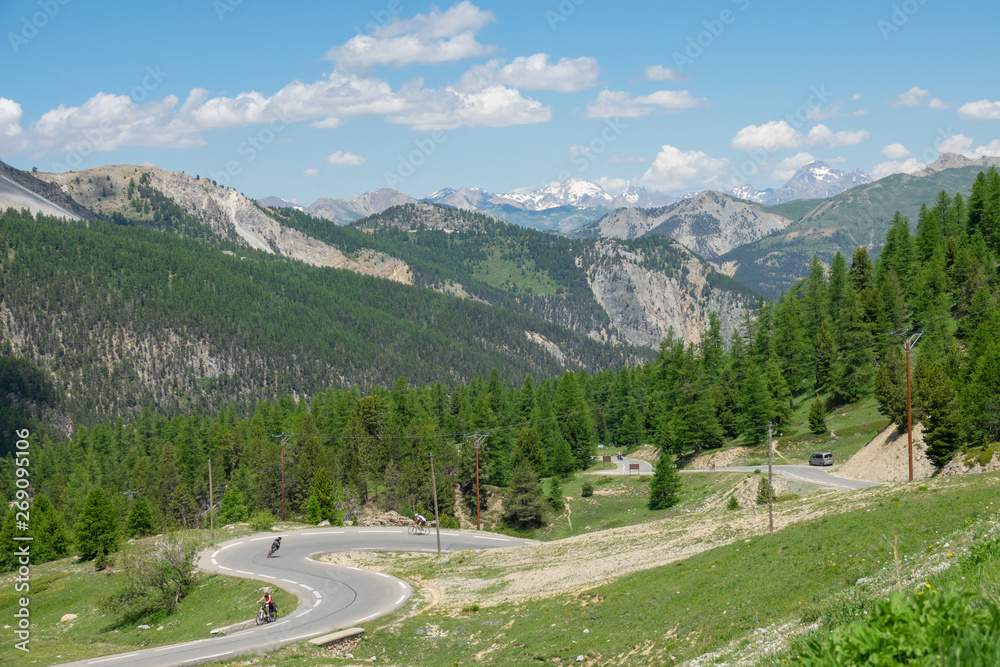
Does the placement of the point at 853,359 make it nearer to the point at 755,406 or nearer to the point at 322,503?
the point at 755,406

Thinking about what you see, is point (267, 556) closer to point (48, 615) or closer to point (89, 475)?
point (48, 615)

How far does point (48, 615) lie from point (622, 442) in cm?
10883

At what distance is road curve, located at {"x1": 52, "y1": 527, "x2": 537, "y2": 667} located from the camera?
33562 mm

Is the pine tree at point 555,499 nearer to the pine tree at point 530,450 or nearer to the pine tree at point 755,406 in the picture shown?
the pine tree at point 530,450

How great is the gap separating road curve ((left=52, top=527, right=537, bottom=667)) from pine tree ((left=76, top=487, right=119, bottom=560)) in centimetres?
1200

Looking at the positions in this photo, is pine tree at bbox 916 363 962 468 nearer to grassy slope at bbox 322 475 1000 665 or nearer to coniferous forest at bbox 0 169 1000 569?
coniferous forest at bbox 0 169 1000 569

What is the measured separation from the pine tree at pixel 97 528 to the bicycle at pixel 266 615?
121 feet

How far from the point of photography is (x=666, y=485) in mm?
79250

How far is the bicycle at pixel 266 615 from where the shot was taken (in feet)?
131

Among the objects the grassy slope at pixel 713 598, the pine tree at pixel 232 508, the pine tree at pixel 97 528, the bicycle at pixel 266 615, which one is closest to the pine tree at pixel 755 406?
the grassy slope at pixel 713 598

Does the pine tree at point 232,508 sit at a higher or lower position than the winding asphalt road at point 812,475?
lower

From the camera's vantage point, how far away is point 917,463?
62438 mm

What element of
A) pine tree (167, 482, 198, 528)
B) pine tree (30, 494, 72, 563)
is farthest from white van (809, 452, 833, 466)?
pine tree (167, 482, 198, 528)

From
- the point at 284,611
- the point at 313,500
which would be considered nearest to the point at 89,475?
the point at 313,500
